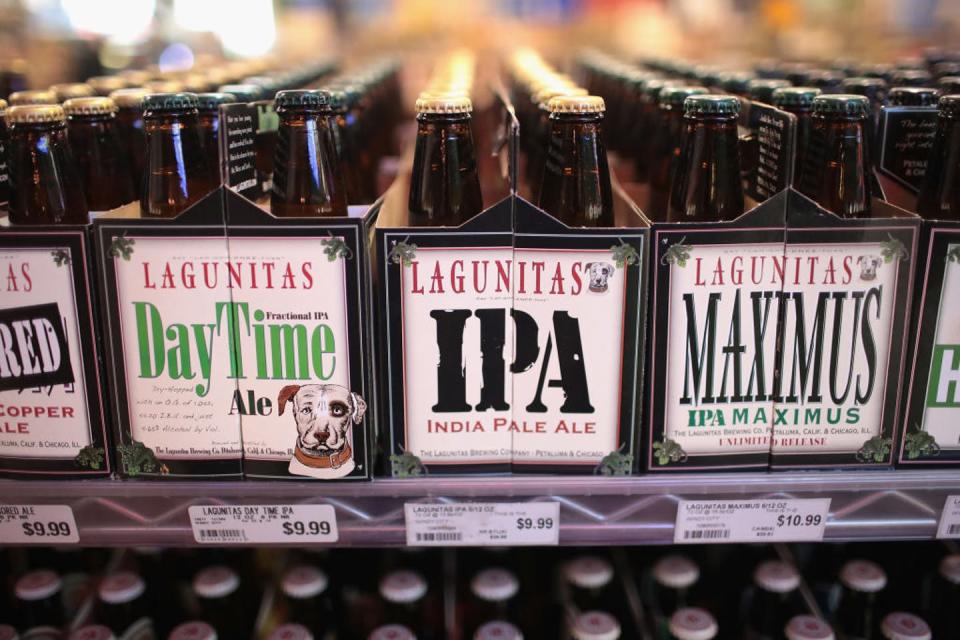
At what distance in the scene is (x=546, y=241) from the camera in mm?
937

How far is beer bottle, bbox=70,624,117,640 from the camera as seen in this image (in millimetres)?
1343

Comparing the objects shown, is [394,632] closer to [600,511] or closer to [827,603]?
[600,511]

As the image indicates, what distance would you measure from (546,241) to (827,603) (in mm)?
1053

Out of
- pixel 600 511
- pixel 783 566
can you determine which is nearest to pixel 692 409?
pixel 600 511

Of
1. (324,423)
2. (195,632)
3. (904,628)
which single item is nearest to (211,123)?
(324,423)

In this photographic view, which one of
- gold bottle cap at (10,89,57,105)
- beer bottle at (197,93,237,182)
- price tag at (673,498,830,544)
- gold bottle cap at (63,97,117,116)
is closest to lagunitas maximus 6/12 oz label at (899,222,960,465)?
price tag at (673,498,830,544)

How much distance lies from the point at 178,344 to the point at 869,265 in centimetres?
79

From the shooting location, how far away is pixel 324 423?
0.99 m

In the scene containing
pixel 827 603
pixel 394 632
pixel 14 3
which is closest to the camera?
pixel 394 632

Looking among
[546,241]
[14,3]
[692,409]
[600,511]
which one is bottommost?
[600,511]

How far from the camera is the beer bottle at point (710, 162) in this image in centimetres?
104

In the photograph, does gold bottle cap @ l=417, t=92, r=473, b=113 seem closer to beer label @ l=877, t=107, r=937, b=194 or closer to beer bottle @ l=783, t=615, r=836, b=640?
beer label @ l=877, t=107, r=937, b=194

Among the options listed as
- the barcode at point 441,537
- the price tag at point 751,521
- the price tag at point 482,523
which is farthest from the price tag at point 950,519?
the barcode at point 441,537

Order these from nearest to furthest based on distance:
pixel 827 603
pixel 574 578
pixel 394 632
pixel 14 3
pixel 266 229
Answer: pixel 266 229 → pixel 394 632 → pixel 574 578 → pixel 827 603 → pixel 14 3
